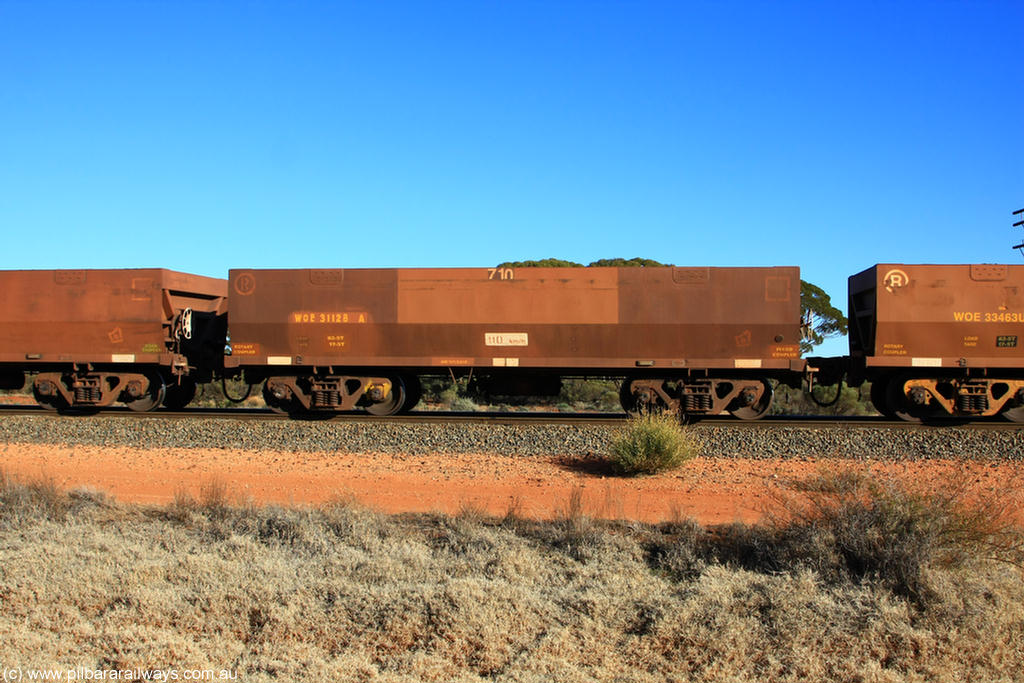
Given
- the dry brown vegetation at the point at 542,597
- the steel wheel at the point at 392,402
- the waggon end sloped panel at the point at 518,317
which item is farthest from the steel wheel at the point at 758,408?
the dry brown vegetation at the point at 542,597

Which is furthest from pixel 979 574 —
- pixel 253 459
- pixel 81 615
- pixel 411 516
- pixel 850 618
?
pixel 253 459

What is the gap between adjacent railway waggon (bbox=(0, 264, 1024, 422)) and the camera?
14422mm

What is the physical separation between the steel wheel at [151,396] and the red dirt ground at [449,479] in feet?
12.2

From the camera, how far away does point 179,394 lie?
17984 mm

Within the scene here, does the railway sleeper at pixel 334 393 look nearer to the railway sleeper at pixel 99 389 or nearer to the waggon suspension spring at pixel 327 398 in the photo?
the waggon suspension spring at pixel 327 398

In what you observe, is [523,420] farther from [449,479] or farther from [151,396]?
[151,396]

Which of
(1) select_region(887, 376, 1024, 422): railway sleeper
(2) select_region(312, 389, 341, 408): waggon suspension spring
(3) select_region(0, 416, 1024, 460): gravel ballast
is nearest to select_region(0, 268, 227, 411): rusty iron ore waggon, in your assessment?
(3) select_region(0, 416, 1024, 460): gravel ballast

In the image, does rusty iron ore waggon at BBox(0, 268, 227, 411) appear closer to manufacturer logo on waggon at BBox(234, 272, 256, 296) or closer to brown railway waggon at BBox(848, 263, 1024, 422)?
manufacturer logo on waggon at BBox(234, 272, 256, 296)

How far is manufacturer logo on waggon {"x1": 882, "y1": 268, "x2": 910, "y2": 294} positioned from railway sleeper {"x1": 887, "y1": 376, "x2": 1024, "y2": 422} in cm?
186

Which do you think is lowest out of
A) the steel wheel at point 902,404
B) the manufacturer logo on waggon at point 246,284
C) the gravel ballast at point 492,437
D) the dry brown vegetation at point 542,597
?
the dry brown vegetation at point 542,597

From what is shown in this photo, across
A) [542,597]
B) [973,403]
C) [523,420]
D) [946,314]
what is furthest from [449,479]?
[973,403]

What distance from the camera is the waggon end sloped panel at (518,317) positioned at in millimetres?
14805

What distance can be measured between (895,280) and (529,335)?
7308mm

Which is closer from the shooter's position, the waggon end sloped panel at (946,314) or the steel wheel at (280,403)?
the waggon end sloped panel at (946,314)
